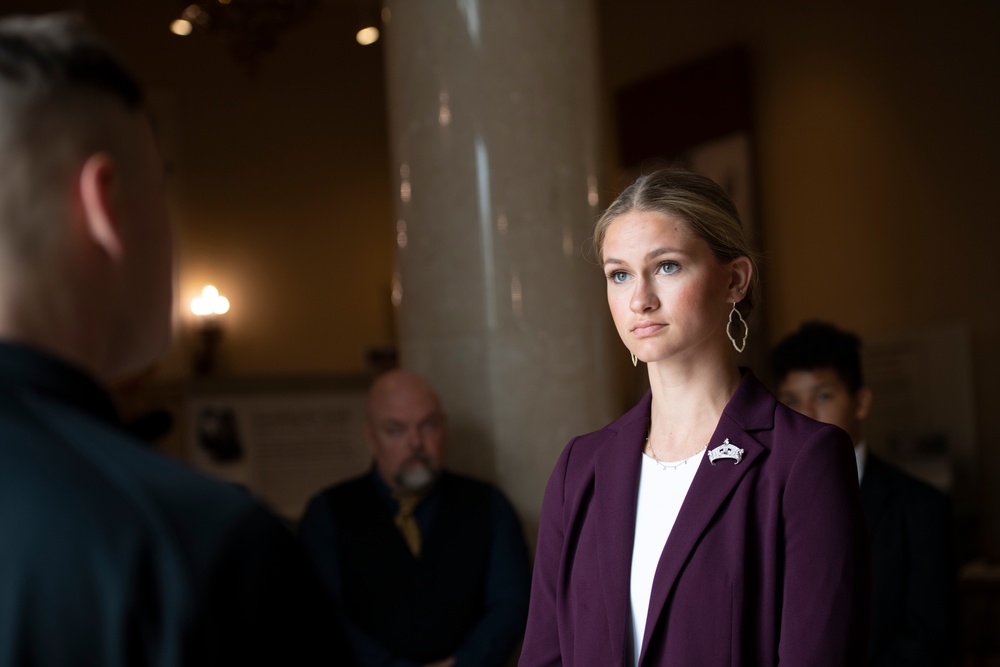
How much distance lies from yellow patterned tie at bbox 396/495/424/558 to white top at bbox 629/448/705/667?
175 centimetres

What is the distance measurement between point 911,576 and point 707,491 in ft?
3.87

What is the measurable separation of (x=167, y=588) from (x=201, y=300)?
11.7m

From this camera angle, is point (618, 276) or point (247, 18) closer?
point (618, 276)

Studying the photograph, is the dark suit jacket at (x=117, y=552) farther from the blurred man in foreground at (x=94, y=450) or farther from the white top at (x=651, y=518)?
the white top at (x=651, y=518)

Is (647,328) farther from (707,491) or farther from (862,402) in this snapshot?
(862,402)

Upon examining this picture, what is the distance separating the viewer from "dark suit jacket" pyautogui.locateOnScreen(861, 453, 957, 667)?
2.79 metres

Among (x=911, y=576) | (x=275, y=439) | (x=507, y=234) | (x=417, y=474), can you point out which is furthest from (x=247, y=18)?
(x=911, y=576)

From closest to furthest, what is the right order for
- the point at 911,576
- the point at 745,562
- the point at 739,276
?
the point at 745,562 < the point at 739,276 < the point at 911,576

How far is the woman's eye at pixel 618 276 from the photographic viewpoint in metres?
2.14

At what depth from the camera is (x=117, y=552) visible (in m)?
0.80

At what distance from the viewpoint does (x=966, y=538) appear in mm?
7457

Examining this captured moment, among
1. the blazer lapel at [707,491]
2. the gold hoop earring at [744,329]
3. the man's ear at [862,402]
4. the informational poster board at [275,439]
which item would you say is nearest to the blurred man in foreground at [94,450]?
the blazer lapel at [707,491]

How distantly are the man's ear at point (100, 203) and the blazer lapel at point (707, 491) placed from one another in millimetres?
1265

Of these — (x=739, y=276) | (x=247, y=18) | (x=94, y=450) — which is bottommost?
(x=94, y=450)
